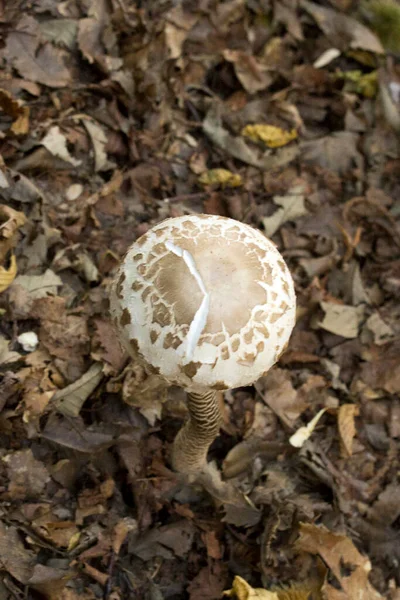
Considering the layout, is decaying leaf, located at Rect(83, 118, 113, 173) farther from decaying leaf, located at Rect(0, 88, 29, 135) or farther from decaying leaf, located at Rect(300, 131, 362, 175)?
decaying leaf, located at Rect(300, 131, 362, 175)

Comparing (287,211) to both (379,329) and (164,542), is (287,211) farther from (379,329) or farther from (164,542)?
(164,542)

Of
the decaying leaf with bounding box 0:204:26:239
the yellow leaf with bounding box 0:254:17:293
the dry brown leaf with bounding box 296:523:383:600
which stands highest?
the decaying leaf with bounding box 0:204:26:239

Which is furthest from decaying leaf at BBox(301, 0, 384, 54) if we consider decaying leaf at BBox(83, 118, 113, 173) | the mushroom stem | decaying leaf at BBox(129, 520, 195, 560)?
decaying leaf at BBox(129, 520, 195, 560)

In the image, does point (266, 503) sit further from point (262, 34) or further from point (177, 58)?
point (262, 34)

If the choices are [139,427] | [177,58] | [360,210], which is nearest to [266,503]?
[139,427]

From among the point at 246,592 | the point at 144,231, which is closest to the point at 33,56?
the point at 144,231

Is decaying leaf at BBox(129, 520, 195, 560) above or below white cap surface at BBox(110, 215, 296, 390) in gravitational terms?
below

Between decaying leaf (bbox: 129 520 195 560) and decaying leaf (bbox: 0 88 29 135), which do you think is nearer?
decaying leaf (bbox: 129 520 195 560)
